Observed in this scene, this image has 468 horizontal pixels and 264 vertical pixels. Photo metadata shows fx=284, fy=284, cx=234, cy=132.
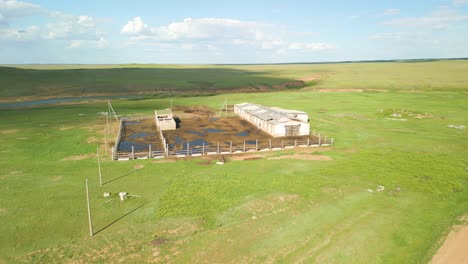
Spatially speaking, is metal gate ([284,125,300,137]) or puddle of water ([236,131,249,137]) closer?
metal gate ([284,125,300,137])

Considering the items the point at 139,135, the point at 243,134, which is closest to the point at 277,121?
the point at 243,134

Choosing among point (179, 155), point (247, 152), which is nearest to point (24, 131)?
point (179, 155)

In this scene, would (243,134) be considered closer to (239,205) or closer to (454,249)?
(239,205)

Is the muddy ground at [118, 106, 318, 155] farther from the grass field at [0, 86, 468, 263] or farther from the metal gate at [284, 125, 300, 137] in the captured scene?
the grass field at [0, 86, 468, 263]

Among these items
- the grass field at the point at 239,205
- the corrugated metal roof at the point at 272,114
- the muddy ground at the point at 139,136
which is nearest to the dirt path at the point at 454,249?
the grass field at the point at 239,205

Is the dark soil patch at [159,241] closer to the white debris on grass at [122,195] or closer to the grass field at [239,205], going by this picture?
the grass field at [239,205]

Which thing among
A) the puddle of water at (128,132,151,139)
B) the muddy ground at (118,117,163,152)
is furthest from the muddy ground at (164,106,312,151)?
the puddle of water at (128,132,151,139)
